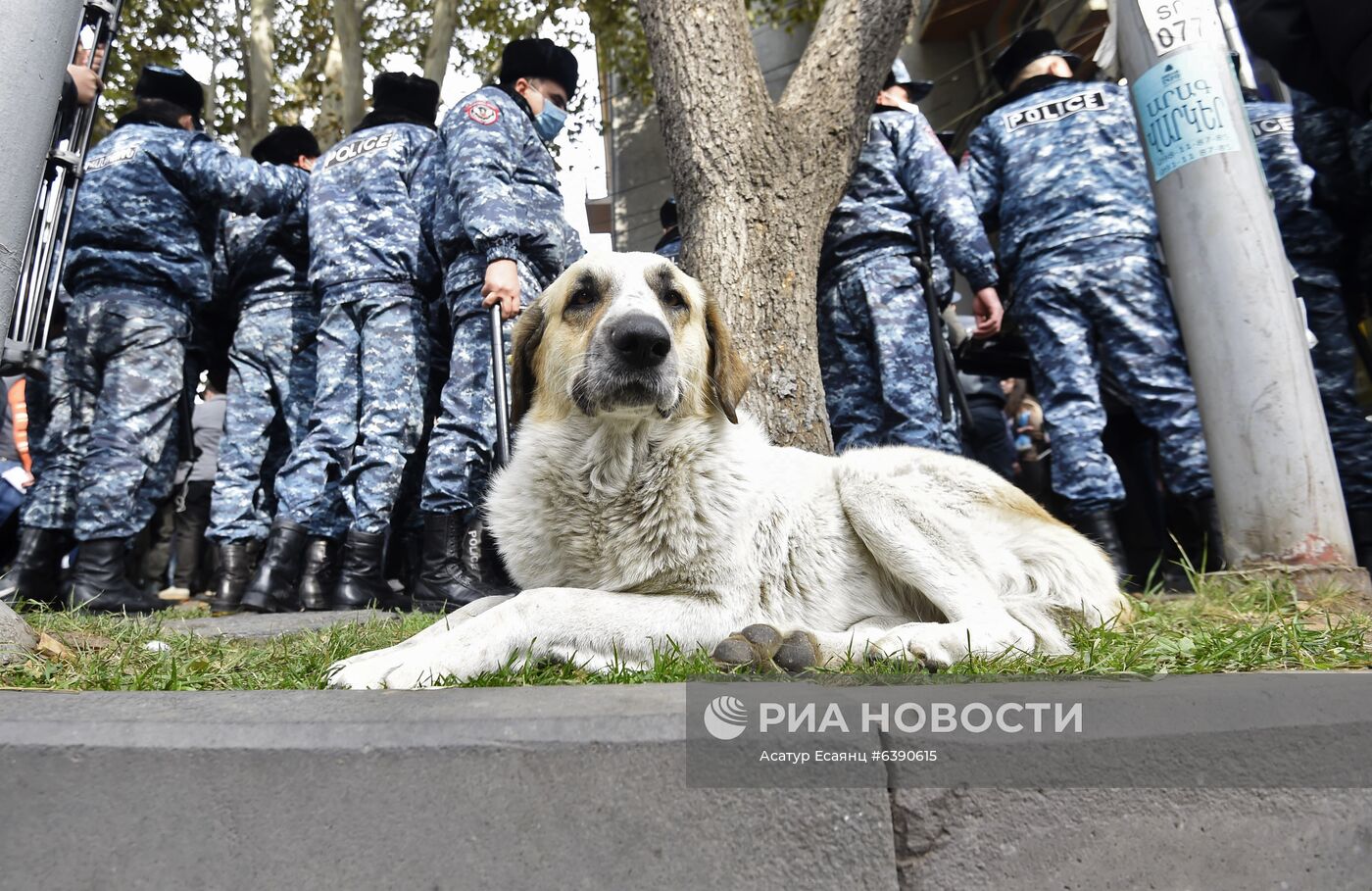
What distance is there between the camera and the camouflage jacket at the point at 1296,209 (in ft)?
15.0

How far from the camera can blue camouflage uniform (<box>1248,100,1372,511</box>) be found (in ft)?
14.0

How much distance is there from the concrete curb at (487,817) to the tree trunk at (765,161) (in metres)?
2.57

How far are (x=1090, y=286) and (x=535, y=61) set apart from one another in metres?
3.55

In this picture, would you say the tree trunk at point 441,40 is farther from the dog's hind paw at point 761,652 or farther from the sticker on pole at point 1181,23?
the dog's hind paw at point 761,652

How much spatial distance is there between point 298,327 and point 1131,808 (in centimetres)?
542

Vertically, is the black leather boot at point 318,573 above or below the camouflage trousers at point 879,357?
below

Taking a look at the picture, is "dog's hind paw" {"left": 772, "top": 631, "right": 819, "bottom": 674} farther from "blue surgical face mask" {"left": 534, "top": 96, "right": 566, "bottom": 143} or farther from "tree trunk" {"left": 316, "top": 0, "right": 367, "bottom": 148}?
"tree trunk" {"left": 316, "top": 0, "right": 367, "bottom": 148}

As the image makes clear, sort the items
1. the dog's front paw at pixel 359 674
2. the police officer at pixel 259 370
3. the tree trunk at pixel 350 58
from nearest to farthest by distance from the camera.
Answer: the dog's front paw at pixel 359 674 < the police officer at pixel 259 370 < the tree trunk at pixel 350 58

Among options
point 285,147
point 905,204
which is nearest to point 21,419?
point 285,147

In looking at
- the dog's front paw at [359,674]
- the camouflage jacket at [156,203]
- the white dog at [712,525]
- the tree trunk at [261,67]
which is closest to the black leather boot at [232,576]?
the camouflage jacket at [156,203]

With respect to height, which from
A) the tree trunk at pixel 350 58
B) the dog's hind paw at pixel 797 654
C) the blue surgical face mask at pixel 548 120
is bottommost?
the dog's hind paw at pixel 797 654

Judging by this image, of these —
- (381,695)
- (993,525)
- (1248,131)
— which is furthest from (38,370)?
(1248,131)

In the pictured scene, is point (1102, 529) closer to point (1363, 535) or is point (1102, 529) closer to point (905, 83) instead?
point (1363, 535)

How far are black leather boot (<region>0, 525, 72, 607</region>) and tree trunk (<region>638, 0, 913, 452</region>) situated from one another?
4118mm
